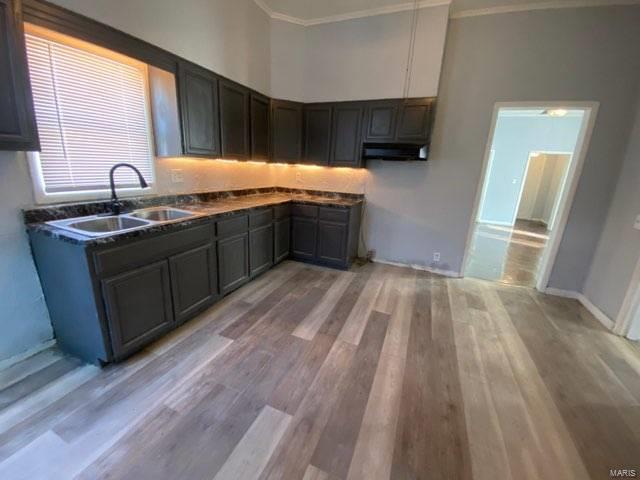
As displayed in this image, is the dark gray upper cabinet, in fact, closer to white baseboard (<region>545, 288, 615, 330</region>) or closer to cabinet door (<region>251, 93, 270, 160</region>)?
cabinet door (<region>251, 93, 270, 160</region>)

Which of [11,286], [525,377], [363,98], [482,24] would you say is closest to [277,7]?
[363,98]

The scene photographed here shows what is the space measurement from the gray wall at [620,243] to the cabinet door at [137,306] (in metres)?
4.22

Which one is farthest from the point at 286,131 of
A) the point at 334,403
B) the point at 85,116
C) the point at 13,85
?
the point at 334,403

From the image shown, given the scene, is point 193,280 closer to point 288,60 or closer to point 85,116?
point 85,116

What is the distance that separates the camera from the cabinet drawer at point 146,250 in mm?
1686

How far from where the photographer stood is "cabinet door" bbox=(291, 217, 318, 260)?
3.81 metres

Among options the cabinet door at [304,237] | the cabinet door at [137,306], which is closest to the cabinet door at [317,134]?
the cabinet door at [304,237]

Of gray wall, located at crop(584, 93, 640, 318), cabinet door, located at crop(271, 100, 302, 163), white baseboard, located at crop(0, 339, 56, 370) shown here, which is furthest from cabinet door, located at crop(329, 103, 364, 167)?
white baseboard, located at crop(0, 339, 56, 370)

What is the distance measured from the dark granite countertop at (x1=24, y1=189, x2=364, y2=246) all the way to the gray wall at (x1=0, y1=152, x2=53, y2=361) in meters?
0.09

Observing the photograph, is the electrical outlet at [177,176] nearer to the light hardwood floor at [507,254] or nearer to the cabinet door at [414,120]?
the cabinet door at [414,120]

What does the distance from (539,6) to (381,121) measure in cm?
194

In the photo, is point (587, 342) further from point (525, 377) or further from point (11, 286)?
point (11, 286)

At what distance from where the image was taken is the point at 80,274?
5.45ft

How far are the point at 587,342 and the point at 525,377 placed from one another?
1043 mm
